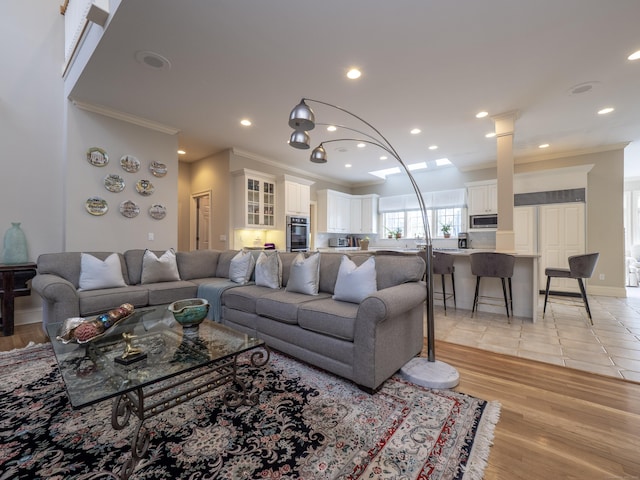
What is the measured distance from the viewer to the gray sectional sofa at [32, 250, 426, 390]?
6.15 ft

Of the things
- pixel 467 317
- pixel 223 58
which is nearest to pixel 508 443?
pixel 467 317

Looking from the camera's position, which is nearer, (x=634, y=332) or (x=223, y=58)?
(x=223, y=58)

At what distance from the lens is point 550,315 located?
3938 millimetres

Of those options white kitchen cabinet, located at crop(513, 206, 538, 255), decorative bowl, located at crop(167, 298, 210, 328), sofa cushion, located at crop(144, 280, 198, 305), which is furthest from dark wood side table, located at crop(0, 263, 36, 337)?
white kitchen cabinet, located at crop(513, 206, 538, 255)

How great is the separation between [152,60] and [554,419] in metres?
4.35

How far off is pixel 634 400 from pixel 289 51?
12.5ft

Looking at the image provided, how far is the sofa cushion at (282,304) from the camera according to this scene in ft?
7.71

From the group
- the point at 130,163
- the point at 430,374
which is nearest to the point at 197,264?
the point at 130,163

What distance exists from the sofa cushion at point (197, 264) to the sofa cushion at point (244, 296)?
3.55 ft

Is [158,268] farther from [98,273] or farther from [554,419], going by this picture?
[554,419]

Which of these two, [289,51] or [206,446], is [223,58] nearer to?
[289,51]

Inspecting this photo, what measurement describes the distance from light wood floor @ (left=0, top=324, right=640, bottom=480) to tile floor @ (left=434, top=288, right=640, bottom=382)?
266 millimetres

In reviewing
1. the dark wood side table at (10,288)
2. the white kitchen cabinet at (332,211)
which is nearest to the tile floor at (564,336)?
the white kitchen cabinet at (332,211)

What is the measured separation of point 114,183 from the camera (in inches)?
155
